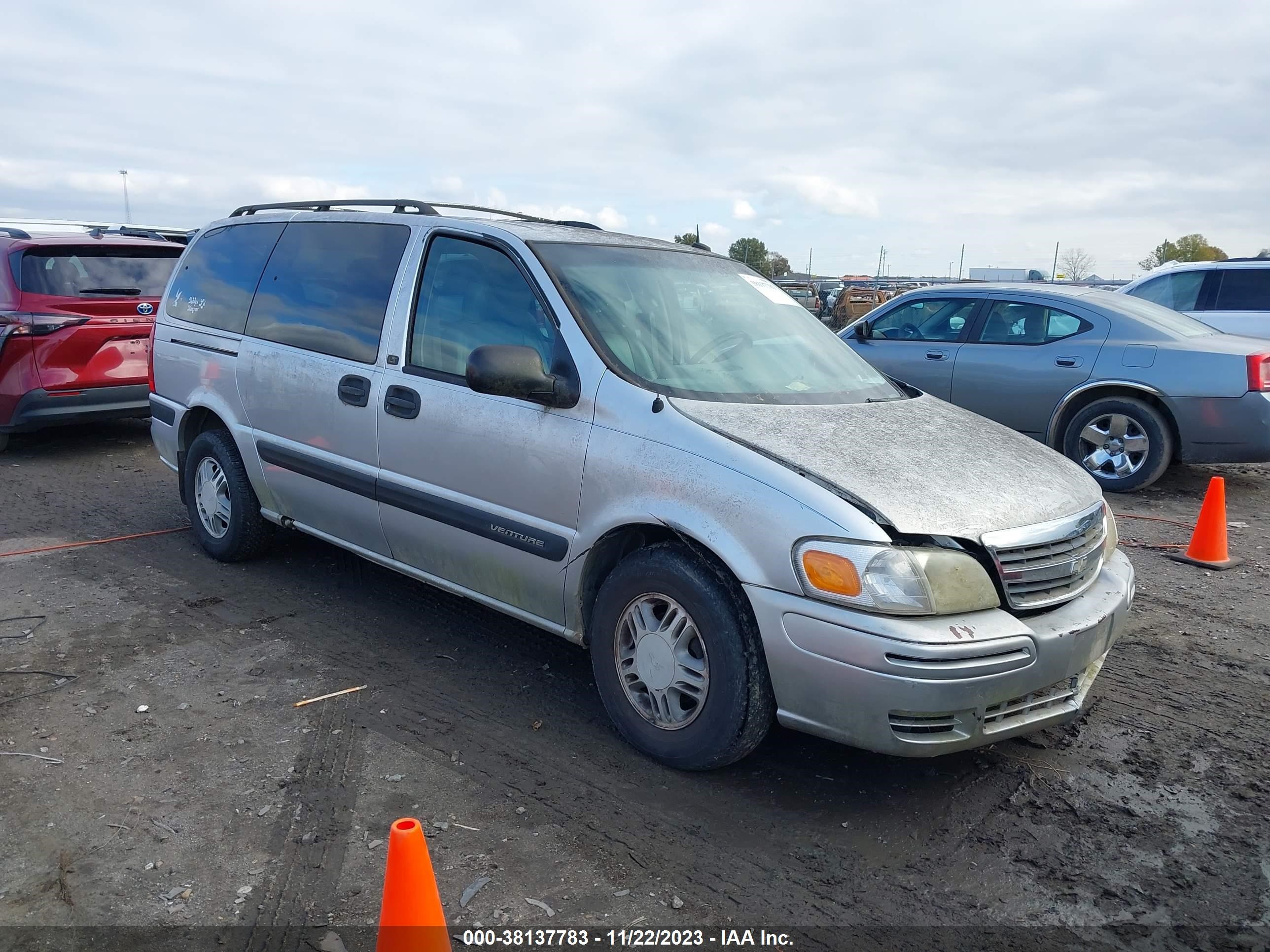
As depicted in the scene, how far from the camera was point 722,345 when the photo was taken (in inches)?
160

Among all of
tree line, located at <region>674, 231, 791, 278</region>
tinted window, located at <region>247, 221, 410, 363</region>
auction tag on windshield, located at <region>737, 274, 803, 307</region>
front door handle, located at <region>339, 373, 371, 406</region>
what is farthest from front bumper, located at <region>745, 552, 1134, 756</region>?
tree line, located at <region>674, 231, 791, 278</region>

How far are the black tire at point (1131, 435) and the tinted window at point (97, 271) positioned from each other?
296 inches

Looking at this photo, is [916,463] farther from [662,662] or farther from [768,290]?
[768,290]

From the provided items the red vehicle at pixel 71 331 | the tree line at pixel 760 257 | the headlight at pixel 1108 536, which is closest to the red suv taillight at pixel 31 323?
the red vehicle at pixel 71 331

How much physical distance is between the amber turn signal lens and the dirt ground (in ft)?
2.62

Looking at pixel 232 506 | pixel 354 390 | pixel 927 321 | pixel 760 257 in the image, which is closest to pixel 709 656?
pixel 354 390

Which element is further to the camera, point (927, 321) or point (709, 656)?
point (927, 321)

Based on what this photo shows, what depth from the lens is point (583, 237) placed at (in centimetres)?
436

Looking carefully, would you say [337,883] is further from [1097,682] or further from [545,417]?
[1097,682]

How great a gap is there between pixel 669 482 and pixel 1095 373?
5.68 metres

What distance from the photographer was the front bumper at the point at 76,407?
7863mm

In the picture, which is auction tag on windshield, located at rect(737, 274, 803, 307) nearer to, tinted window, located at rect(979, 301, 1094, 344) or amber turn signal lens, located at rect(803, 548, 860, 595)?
amber turn signal lens, located at rect(803, 548, 860, 595)

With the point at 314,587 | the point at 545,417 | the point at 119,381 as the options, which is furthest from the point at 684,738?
the point at 119,381

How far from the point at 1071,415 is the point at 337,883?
273 inches
